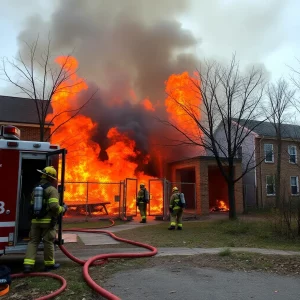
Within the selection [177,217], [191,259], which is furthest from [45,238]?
[177,217]

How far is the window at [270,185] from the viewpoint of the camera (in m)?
22.7

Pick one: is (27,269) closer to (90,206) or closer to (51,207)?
(51,207)

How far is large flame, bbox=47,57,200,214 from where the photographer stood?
51.4 feet

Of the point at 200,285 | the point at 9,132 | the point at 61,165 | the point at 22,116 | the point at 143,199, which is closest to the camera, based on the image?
the point at 200,285

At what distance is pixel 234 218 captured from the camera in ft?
42.4

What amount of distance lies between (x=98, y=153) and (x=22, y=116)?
447cm

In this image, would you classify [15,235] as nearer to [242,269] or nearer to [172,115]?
[242,269]

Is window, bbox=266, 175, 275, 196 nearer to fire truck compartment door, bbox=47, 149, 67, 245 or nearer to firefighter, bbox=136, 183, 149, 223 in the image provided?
firefighter, bbox=136, 183, 149, 223

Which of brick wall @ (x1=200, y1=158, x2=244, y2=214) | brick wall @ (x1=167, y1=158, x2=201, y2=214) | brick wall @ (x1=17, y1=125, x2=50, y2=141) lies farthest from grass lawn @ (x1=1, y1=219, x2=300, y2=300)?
brick wall @ (x1=17, y1=125, x2=50, y2=141)

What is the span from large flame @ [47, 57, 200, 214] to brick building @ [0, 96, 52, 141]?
3.36 feet

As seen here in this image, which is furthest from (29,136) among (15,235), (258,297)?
(258,297)

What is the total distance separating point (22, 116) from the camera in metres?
17.1

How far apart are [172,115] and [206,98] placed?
239 inches

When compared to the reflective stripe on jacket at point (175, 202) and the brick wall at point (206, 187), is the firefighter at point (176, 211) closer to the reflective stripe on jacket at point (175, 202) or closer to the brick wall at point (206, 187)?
the reflective stripe on jacket at point (175, 202)
